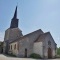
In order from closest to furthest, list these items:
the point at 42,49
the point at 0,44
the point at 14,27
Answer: the point at 42,49, the point at 14,27, the point at 0,44

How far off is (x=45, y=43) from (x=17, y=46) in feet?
23.9

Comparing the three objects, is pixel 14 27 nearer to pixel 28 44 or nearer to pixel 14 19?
pixel 14 19

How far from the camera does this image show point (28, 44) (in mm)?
35625

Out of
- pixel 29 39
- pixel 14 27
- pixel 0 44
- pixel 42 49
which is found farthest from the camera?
pixel 0 44

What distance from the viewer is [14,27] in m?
46.4

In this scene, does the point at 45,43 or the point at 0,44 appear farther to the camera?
the point at 0,44

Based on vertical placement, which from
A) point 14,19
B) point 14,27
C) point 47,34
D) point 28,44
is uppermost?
point 14,19

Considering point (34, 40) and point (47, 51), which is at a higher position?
point (34, 40)

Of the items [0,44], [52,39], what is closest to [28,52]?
[52,39]

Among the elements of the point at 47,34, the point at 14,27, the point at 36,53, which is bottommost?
the point at 36,53

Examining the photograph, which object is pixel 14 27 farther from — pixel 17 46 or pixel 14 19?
pixel 17 46

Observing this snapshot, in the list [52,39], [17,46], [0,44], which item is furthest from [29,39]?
[0,44]

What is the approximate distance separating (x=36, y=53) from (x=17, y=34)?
14396 millimetres

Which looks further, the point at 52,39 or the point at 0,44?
the point at 0,44
